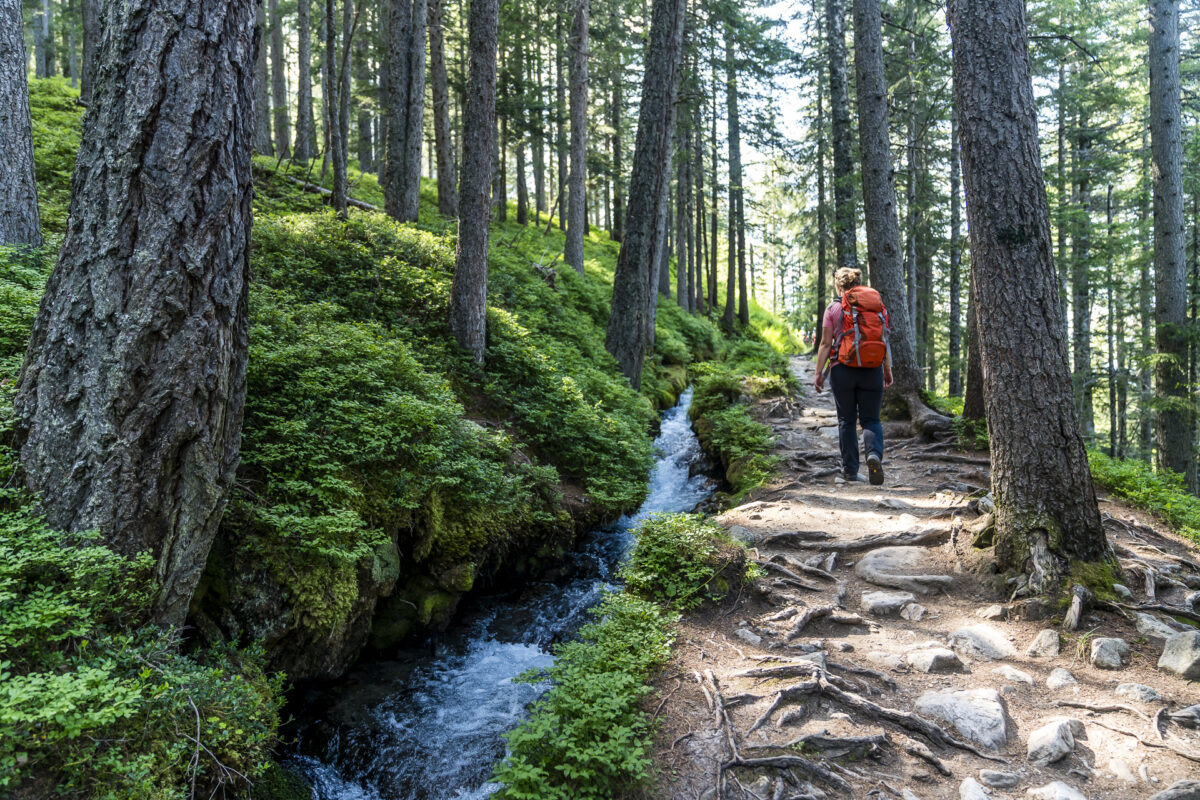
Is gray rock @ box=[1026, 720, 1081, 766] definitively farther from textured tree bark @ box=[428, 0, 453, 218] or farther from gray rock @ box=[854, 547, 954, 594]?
textured tree bark @ box=[428, 0, 453, 218]

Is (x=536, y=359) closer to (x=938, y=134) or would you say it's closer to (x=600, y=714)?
(x=600, y=714)

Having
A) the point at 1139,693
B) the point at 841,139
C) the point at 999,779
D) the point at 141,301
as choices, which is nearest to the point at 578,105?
the point at 841,139

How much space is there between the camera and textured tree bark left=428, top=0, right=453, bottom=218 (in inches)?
594

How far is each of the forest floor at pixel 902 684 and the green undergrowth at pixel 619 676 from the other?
0.18 metres

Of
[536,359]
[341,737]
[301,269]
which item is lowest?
[341,737]

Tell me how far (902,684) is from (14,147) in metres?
9.74

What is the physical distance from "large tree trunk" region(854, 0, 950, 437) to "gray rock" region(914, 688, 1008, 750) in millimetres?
7363

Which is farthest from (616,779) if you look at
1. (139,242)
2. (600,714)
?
(139,242)

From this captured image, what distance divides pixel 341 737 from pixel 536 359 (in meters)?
5.76

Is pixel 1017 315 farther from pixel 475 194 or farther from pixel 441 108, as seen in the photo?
pixel 441 108

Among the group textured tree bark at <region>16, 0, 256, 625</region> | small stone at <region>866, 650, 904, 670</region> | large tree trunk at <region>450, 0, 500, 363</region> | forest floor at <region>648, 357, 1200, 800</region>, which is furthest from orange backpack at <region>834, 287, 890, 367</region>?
textured tree bark at <region>16, 0, 256, 625</region>

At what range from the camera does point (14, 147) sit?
664cm

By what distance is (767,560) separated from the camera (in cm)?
582

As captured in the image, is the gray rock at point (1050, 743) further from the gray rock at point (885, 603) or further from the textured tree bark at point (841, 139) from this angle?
the textured tree bark at point (841, 139)
